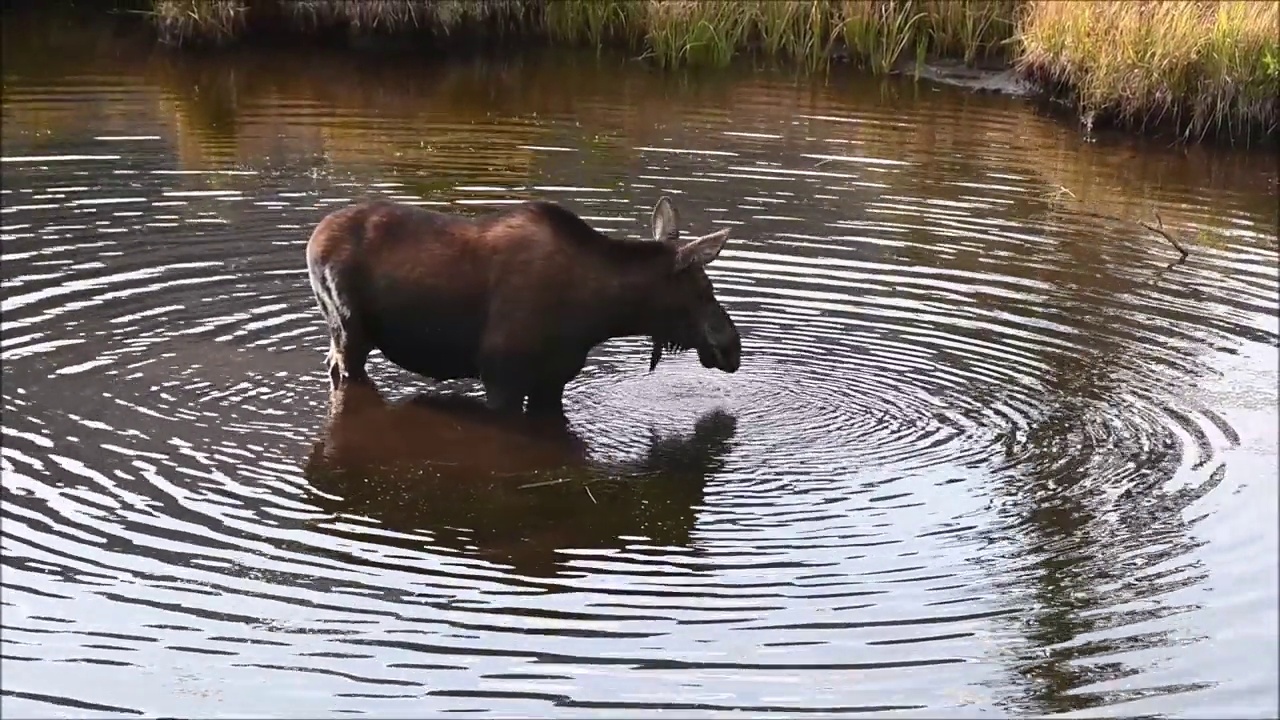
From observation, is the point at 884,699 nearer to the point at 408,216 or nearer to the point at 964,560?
the point at 964,560

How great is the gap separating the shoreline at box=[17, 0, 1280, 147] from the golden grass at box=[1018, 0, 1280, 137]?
2cm

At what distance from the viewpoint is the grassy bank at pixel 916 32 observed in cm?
1883

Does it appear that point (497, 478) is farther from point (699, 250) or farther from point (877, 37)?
point (877, 37)

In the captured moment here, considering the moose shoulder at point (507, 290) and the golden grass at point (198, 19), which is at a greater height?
the golden grass at point (198, 19)

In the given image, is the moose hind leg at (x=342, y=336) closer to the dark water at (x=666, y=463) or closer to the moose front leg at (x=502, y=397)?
the dark water at (x=666, y=463)

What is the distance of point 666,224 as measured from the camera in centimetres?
989

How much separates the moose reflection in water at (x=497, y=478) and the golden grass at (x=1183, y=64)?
10903 mm

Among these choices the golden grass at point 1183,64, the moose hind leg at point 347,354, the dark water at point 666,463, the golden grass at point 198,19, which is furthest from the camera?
the golden grass at point 198,19

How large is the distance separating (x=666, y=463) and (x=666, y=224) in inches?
58.8

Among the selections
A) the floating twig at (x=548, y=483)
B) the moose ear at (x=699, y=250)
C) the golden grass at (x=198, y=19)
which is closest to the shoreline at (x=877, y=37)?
the golden grass at (x=198, y=19)

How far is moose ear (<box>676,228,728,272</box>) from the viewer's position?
9.65 meters

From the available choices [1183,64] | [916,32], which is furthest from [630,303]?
[916,32]

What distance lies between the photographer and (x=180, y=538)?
7.88m

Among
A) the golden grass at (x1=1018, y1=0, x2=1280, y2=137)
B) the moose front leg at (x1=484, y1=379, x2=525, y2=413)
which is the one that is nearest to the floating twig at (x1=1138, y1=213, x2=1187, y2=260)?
the golden grass at (x1=1018, y1=0, x2=1280, y2=137)
